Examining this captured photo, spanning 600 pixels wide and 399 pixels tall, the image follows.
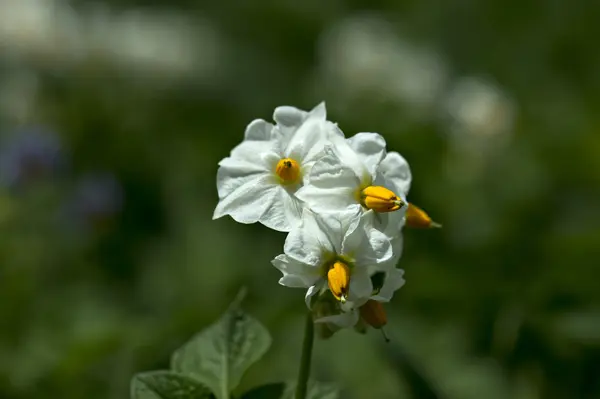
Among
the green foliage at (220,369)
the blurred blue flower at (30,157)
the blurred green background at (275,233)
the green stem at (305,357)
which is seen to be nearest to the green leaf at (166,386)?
the green foliage at (220,369)

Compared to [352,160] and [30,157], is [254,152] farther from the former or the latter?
[30,157]

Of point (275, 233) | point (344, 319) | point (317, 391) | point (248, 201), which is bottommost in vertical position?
point (275, 233)

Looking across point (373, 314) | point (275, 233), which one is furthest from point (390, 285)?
point (275, 233)

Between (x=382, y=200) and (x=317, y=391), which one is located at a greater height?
(x=382, y=200)

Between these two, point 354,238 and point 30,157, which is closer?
point 354,238

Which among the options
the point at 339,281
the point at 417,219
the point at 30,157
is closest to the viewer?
the point at 339,281

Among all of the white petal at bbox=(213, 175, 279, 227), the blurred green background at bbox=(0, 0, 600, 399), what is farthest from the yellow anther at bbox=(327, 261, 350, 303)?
the blurred green background at bbox=(0, 0, 600, 399)

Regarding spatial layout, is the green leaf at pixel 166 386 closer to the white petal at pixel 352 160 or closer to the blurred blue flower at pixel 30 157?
the white petal at pixel 352 160
